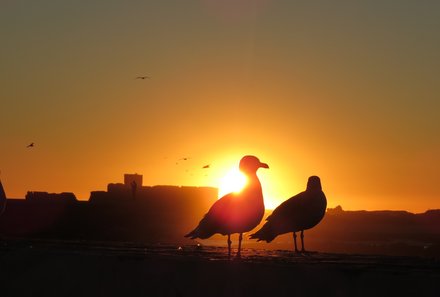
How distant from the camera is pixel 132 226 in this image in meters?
101

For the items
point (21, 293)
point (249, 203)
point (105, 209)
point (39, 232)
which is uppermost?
point (105, 209)

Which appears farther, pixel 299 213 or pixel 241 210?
pixel 299 213

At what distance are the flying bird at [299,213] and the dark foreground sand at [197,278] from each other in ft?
27.6

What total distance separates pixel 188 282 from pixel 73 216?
76.3m

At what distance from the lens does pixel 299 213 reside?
20250mm

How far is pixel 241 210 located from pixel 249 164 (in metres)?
1.56

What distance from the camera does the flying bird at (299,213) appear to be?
66.3 feet

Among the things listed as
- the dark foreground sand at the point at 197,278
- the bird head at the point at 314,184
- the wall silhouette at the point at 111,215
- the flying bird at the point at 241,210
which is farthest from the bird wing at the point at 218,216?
the wall silhouette at the point at 111,215

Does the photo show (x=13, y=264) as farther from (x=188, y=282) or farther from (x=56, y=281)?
(x=188, y=282)

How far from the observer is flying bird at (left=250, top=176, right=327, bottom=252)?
20219 mm

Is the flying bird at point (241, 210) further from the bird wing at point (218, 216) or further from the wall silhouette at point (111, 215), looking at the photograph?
the wall silhouette at point (111, 215)

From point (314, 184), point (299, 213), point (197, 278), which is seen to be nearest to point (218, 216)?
point (299, 213)

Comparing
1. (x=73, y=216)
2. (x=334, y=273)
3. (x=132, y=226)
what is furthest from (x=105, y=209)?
(x=334, y=273)

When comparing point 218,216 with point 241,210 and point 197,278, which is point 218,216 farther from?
point 197,278
